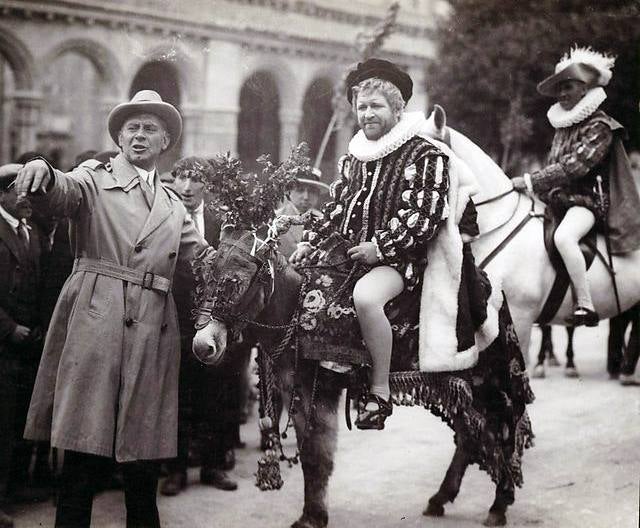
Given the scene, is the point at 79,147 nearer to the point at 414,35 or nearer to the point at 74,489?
the point at 414,35

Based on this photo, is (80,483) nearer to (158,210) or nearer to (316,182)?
(158,210)

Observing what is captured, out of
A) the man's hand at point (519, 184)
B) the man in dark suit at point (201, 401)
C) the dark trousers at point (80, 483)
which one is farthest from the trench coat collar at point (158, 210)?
the man's hand at point (519, 184)

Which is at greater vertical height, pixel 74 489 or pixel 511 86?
pixel 511 86

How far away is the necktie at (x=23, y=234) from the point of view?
451cm

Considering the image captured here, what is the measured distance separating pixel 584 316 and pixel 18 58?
5565 millimetres

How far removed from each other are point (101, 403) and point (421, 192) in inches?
74.2

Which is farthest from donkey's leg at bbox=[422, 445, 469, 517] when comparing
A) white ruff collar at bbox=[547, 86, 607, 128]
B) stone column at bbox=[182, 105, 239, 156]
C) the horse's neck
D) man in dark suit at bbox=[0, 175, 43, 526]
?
stone column at bbox=[182, 105, 239, 156]

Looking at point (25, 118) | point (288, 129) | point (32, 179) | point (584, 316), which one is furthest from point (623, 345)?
point (25, 118)

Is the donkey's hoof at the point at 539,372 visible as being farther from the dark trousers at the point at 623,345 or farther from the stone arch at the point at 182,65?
the stone arch at the point at 182,65

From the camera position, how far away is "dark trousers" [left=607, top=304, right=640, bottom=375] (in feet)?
24.3

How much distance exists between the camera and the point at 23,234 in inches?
179

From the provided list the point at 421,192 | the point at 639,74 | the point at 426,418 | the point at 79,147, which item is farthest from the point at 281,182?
the point at 79,147

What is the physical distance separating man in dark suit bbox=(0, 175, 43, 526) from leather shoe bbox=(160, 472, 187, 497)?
919 mm

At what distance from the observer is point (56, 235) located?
4.63 meters
